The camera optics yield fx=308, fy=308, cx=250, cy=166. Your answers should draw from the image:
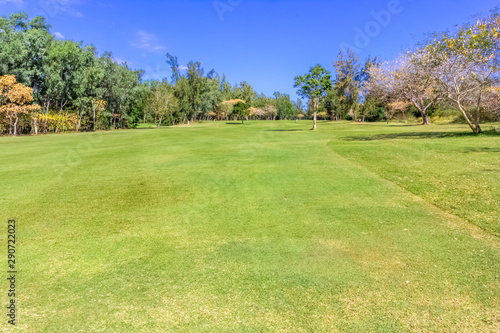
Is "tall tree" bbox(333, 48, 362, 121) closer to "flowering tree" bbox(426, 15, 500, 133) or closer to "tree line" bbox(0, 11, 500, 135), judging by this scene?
"tree line" bbox(0, 11, 500, 135)

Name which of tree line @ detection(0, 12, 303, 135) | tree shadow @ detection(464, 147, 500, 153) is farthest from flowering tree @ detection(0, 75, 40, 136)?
tree shadow @ detection(464, 147, 500, 153)

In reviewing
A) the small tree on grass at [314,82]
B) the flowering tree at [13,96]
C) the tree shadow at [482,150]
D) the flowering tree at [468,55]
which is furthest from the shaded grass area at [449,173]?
the flowering tree at [13,96]

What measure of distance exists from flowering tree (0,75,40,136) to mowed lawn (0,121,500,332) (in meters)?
45.4

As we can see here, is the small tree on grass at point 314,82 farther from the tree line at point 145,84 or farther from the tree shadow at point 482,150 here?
the tree shadow at point 482,150

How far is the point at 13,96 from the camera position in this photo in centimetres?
4800

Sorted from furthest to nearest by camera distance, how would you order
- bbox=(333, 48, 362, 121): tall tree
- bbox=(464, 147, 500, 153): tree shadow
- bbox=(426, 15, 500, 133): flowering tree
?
bbox=(333, 48, 362, 121): tall tree → bbox=(426, 15, 500, 133): flowering tree → bbox=(464, 147, 500, 153): tree shadow

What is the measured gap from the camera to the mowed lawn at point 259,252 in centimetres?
442

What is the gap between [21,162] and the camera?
1816 cm

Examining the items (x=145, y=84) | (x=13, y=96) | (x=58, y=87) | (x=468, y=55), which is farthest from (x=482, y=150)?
(x=145, y=84)

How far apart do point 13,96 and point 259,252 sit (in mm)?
57145

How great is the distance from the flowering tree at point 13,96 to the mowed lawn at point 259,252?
45353mm

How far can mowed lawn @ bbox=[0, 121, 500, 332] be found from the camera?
4.42 m

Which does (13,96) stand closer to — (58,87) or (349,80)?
(58,87)

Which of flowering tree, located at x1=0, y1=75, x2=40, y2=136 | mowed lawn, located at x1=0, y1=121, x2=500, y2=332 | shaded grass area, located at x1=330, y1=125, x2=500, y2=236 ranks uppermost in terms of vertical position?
flowering tree, located at x1=0, y1=75, x2=40, y2=136
